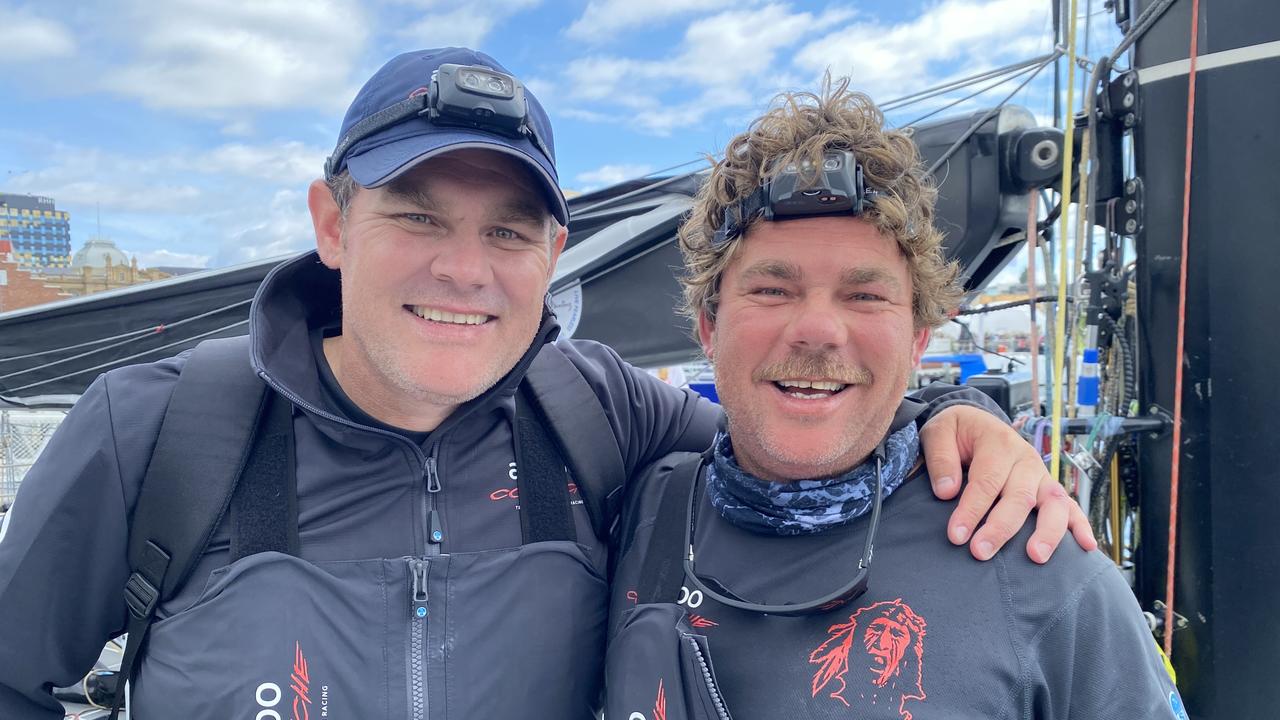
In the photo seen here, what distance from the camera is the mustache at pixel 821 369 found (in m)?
1.62

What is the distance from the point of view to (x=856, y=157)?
177 cm

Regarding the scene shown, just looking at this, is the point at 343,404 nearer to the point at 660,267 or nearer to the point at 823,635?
the point at 823,635

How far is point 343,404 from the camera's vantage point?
6.10ft

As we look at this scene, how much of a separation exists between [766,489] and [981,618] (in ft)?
1.54

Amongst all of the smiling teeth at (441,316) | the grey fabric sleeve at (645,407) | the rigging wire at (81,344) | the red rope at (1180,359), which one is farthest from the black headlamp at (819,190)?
the rigging wire at (81,344)

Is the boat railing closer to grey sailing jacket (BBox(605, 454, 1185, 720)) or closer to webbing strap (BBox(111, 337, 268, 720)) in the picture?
webbing strap (BBox(111, 337, 268, 720))

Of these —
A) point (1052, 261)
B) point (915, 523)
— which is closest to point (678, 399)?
point (915, 523)

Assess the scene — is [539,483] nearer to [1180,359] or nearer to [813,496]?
[813,496]

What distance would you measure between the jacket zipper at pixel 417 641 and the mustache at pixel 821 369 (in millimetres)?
846

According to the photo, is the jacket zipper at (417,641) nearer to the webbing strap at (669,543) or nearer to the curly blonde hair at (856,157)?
the webbing strap at (669,543)

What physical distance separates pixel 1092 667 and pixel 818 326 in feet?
2.52

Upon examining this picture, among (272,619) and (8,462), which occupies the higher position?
(272,619)

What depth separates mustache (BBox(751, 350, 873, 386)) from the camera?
63.9 inches

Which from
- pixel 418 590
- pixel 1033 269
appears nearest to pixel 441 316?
pixel 418 590
